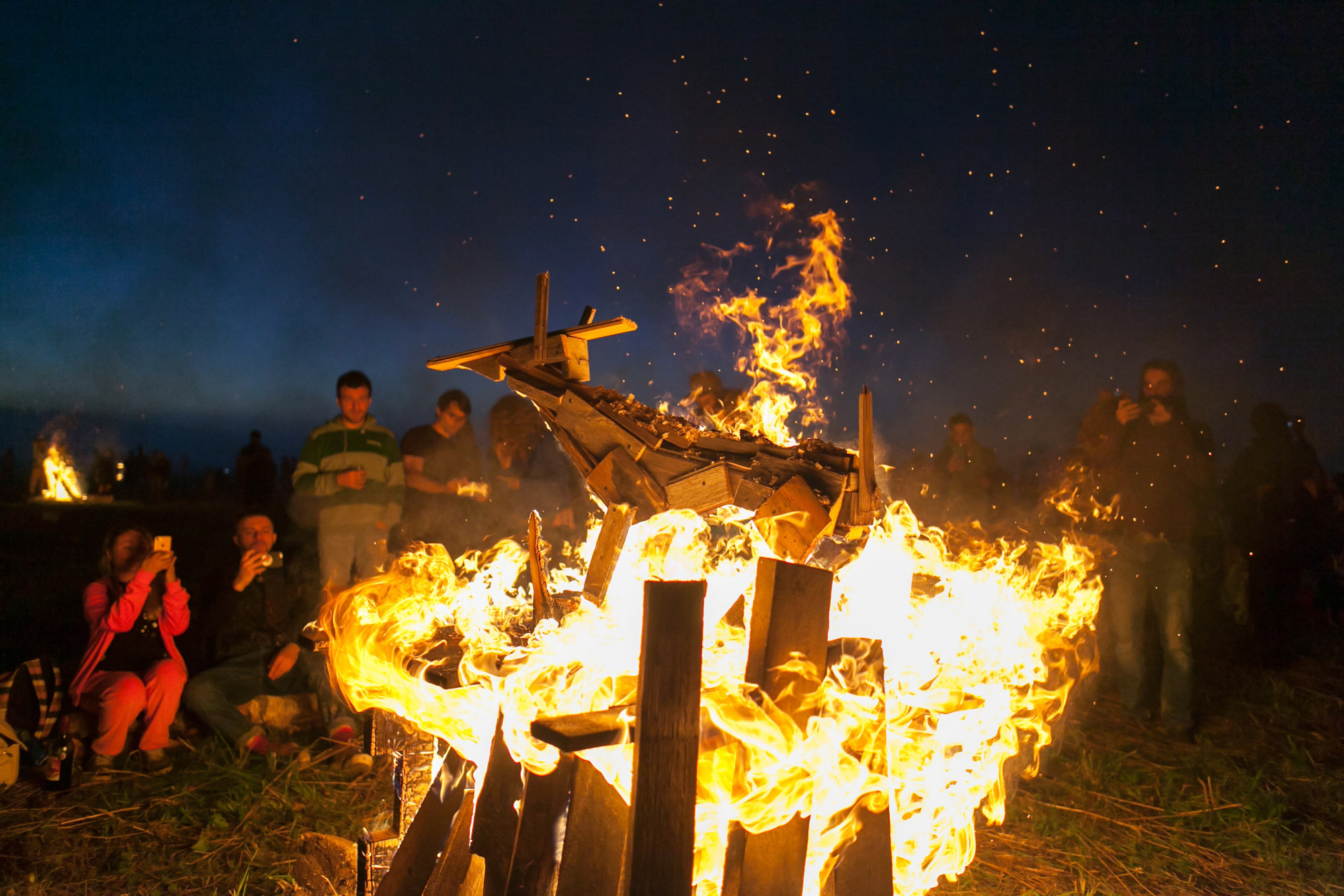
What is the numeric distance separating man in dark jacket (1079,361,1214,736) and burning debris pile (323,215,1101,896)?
246cm

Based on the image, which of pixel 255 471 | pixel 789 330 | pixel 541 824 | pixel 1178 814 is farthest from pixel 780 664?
pixel 255 471

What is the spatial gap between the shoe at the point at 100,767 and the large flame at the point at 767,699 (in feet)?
8.79

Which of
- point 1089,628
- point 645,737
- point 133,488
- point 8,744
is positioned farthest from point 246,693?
point 133,488

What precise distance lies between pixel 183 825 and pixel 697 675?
349 centimetres

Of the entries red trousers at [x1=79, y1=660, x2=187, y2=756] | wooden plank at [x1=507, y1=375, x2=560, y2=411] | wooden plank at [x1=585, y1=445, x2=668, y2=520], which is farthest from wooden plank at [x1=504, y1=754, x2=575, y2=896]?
red trousers at [x1=79, y1=660, x2=187, y2=756]

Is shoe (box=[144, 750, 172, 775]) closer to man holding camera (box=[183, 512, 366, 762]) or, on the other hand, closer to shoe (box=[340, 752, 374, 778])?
man holding camera (box=[183, 512, 366, 762])

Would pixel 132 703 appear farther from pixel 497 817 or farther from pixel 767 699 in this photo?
pixel 767 699

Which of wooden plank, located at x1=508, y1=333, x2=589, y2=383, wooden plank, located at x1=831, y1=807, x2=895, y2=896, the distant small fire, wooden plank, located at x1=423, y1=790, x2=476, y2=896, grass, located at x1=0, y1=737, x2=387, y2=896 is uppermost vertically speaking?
wooden plank, located at x1=508, y1=333, x2=589, y2=383

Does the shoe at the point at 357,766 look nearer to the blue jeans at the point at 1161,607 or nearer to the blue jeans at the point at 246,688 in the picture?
the blue jeans at the point at 246,688

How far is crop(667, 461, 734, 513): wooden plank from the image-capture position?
2363 millimetres

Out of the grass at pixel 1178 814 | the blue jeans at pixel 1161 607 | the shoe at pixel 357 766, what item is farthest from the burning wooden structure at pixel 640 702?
the blue jeans at pixel 1161 607

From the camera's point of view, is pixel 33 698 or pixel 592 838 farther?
pixel 33 698

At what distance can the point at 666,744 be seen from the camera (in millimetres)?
1790

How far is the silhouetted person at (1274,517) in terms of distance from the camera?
746 cm
